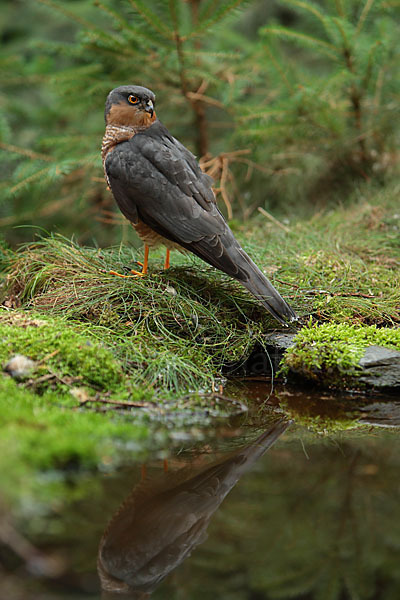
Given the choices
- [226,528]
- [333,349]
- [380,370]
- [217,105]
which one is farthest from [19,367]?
[217,105]

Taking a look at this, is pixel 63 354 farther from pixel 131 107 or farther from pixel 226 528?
pixel 131 107

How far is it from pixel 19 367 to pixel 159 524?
1.06 meters

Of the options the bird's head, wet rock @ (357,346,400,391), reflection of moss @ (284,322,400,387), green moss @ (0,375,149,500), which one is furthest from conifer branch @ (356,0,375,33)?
green moss @ (0,375,149,500)

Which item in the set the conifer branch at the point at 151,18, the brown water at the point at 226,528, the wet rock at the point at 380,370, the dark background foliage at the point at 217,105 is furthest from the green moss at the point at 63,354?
the conifer branch at the point at 151,18

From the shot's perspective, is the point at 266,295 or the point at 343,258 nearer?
the point at 266,295

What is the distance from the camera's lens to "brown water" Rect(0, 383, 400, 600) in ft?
4.50

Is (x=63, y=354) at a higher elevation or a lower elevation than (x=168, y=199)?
lower

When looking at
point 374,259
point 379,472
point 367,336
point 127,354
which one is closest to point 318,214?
point 374,259

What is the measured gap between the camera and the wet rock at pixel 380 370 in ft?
8.92

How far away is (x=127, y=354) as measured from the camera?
2.67m

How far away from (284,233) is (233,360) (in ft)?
6.02

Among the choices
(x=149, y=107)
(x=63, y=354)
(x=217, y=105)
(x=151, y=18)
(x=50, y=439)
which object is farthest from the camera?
(x=217, y=105)

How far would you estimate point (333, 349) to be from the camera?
2787mm

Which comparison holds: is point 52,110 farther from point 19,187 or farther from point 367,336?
point 367,336
